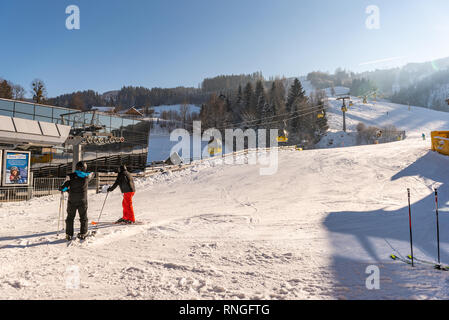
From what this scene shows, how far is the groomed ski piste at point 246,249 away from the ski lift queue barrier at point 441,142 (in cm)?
549

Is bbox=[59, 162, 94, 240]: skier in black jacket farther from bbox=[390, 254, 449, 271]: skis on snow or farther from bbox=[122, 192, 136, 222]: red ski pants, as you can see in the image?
bbox=[390, 254, 449, 271]: skis on snow

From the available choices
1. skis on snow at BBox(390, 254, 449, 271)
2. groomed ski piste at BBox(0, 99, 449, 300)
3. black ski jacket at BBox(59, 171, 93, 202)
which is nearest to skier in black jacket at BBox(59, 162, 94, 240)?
black ski jacket at BBox(59, 171, 93, 202)

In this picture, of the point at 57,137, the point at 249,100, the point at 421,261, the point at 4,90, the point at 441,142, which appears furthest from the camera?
the point at 249,100

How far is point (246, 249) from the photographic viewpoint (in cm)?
526

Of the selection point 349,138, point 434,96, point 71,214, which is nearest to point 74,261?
point 71,214

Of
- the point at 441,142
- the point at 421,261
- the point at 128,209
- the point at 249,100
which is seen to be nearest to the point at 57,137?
the point at 128,209

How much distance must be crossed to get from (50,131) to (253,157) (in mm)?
17483

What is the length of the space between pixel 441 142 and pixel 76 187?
2218 cm

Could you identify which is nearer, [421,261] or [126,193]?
[421,261]

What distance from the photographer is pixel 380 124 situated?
79.8m

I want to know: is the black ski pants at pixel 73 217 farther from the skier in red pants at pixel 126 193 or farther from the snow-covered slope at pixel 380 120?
the snow-covered slope at pixel 380 120

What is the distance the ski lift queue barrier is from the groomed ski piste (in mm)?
5493

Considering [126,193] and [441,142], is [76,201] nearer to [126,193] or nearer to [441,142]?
[126,193]

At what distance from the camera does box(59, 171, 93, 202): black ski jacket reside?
5980mm
